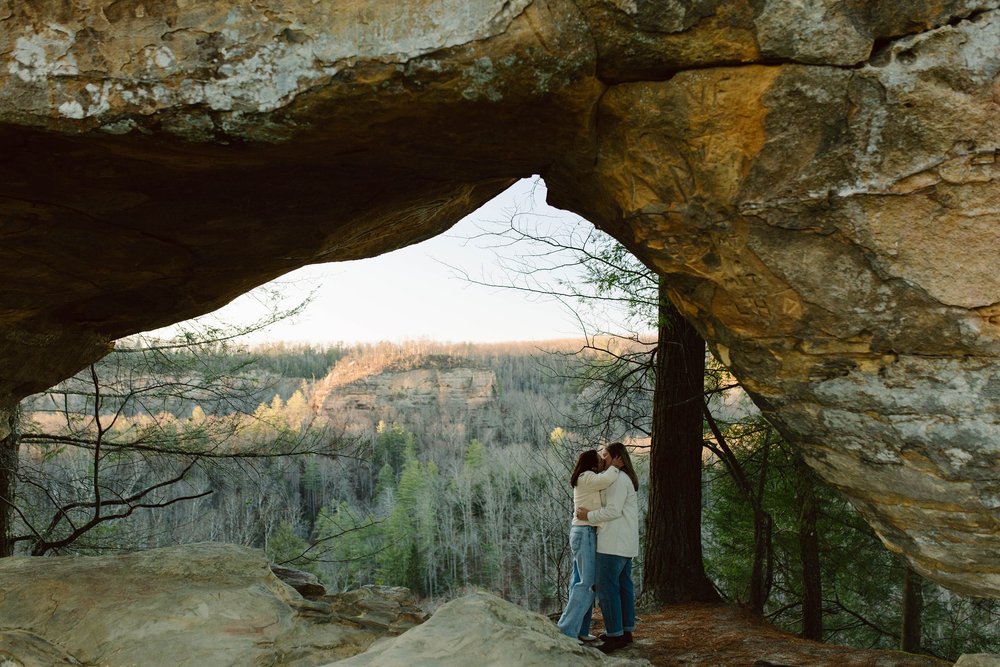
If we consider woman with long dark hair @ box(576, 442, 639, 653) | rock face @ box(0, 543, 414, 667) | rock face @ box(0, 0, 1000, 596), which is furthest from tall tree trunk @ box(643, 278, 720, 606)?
rock face @ box(0, 0, 1000, 596)

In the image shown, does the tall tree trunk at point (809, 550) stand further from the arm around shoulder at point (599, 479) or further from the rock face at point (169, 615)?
the rock face at point (169, 615)

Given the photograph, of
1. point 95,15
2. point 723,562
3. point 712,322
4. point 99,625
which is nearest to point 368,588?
point 99,625

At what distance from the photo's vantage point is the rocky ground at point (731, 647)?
17.4ft

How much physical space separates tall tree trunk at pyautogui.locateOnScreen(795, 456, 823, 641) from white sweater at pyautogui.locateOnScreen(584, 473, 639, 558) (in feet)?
11.6

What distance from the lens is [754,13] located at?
9.37ft

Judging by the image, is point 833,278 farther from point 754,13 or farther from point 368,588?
point 368,588

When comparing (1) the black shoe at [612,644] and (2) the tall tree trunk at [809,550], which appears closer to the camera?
(1) the black shoe at [612,644]

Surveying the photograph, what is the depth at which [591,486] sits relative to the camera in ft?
16.7

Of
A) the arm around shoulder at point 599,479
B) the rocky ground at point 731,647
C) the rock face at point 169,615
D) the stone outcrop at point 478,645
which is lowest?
the rocky ground at point 731,647

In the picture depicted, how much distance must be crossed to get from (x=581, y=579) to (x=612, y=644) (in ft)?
1.95

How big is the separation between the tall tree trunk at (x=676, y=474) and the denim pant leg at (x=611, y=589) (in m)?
2.16

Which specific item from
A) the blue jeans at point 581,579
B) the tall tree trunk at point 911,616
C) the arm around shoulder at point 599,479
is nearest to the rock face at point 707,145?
the arm around shoulder at point 599,479

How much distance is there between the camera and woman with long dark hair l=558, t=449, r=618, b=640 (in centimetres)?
510

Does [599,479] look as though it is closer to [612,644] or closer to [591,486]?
[591,486]
